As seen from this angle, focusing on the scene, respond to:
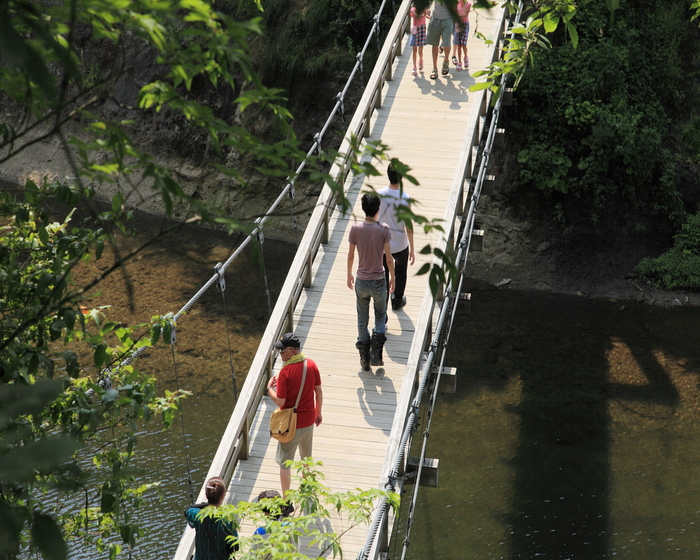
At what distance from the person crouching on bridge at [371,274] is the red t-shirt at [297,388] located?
1037 mm

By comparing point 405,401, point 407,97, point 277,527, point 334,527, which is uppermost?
point 407,97

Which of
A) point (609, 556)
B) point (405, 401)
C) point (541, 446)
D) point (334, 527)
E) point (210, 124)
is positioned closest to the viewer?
point (210, 124)

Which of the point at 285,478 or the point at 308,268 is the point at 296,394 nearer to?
the point at 285,478

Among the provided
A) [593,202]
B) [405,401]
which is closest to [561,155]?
[593,202]

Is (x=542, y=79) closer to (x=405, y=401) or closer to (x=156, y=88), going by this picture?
(x=405, y=401)

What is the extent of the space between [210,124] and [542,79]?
1085cm

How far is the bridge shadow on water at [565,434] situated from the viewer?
24.1ft

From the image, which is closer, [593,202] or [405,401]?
[405,401]

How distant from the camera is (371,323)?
6078mm

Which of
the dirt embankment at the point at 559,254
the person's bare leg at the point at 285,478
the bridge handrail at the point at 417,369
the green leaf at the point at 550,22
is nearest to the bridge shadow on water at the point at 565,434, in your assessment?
the dirt embankment at the point at 559,254

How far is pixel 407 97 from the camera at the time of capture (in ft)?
29.6

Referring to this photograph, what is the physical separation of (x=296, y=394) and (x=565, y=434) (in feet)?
16.9

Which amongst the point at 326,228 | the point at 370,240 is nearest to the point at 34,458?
the point at 370,240

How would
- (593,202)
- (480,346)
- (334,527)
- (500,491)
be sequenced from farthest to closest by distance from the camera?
(593,202)
(480,346)
(500,491)
(334,527)
